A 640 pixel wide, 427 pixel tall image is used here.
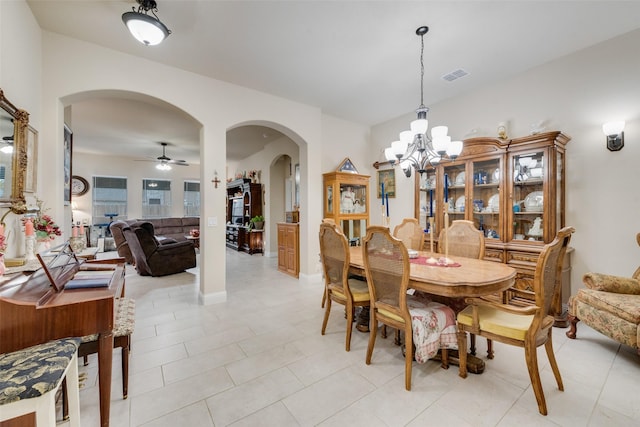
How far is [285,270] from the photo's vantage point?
5270 mm

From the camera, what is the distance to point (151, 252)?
4879 millimetres

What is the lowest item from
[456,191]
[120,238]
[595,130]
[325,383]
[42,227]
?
[325,383]

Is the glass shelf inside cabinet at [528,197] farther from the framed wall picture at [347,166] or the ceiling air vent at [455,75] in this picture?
the framed wall picture at [347,166]

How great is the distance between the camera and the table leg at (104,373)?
1.45 m

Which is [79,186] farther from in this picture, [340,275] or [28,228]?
[340,275]

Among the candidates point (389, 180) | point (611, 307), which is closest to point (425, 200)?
point (389, 180)

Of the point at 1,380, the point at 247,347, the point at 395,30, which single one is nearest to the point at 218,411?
the point at 247,347

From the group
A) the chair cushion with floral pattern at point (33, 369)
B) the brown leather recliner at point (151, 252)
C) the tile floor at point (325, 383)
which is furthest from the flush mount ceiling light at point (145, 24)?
the brown leather recliner at point (151, 252)

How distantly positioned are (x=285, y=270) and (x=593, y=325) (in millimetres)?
4321

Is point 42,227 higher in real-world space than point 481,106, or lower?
lower

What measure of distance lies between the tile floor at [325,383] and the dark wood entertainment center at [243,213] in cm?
454

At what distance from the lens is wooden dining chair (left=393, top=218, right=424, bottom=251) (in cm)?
333

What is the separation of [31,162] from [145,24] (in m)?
1.56

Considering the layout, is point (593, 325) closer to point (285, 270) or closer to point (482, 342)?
point (482, 342)
